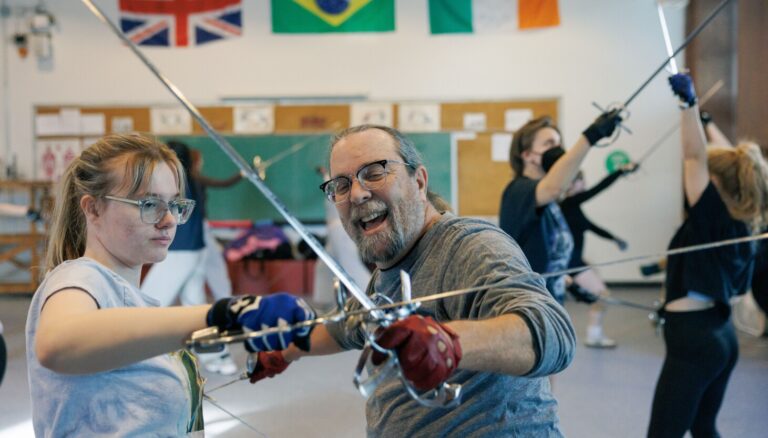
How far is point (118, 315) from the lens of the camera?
0.98 m

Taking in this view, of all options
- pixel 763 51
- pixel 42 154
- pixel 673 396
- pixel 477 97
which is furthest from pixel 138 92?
pixel 673 396

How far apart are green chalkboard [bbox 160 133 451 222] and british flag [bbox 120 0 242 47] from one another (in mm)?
1624

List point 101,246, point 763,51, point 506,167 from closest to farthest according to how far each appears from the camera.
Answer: point 101,246
point 763,51
point 506,167

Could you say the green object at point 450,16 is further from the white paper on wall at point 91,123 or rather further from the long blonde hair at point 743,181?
the white paper on wall at point 91,123

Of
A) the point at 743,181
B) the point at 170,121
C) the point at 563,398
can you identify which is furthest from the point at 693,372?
the point at 170,121

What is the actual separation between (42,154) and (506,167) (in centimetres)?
500

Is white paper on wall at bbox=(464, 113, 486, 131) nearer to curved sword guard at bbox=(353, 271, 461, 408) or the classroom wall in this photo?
the classroom wall

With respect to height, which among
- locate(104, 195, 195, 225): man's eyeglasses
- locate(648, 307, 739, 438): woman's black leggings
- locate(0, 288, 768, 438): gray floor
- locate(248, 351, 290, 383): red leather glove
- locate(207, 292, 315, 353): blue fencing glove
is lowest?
locate(0, 288, 768, 438): gray floor

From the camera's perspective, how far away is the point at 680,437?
2.34 metres

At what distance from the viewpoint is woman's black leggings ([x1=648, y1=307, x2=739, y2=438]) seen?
7.72ft

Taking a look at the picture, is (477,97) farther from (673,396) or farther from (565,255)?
(673,396)

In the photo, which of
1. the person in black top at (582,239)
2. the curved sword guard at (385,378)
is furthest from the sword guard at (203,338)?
the person in black top at (582,239)

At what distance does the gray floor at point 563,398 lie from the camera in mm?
3455

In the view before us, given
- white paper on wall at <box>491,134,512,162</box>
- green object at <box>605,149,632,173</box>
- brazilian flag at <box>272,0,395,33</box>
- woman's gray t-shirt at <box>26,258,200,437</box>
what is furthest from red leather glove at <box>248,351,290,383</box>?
green object at <box>605,149,632,173</box>
